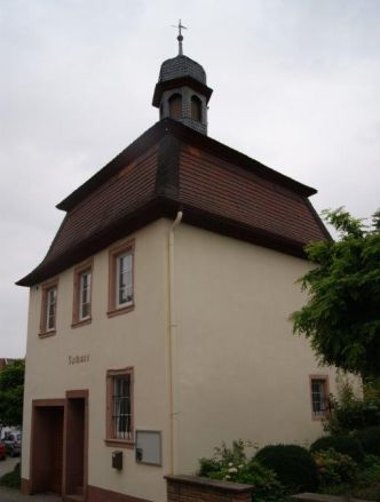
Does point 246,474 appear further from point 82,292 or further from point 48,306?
point 48,306

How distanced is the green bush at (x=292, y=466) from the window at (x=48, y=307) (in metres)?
8.19

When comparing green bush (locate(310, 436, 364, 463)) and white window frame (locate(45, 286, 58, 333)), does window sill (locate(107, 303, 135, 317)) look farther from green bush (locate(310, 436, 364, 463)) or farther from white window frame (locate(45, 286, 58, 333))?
green bush (locate(310, 436, 364, 463))

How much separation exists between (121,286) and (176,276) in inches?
86.9

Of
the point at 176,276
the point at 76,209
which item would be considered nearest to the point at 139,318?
the point at 176,276

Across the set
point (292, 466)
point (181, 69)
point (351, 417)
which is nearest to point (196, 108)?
point (181, 69)

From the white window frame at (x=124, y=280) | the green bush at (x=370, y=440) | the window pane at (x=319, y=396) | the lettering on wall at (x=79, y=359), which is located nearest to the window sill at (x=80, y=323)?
the lettering on wall at (x=79, y=359)

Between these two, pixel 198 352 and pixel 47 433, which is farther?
pixel 47 433

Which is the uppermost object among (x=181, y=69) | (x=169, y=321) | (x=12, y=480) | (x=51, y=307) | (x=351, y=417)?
(x=181, y=69)

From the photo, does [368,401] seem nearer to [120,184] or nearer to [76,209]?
[120,184]

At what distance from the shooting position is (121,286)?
13.2m

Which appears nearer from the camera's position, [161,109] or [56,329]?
[56,329]

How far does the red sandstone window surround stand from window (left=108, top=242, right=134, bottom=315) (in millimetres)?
3705

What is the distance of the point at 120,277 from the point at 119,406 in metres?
3.02

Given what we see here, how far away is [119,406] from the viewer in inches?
489
